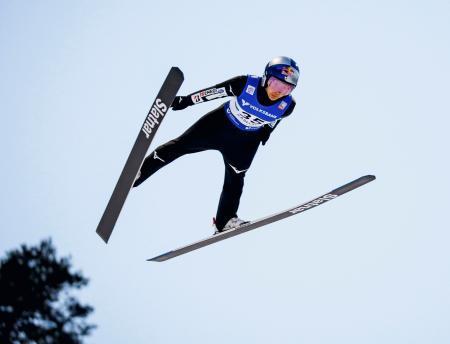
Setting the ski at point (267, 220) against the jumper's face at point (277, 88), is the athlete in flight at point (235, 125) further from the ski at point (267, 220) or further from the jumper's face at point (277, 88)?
the ski at point (267, 220)

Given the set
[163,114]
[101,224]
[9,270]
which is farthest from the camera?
[9,270]

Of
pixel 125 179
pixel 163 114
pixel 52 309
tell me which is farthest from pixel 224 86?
pixel 52 309

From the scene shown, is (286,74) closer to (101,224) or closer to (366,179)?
(366,179)

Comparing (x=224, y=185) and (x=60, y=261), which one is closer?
(x=224, y=185)

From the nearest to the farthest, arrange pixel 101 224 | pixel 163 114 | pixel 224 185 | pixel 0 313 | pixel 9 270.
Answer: pixel 163 114 < pixel 101 224 < pixel 224 185 < pixel 0 313 < pixel 9 270

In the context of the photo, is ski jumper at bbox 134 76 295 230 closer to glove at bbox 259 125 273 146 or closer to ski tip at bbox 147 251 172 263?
glove at bbox 259 125 273 146

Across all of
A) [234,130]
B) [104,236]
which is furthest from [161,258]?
[234,130]

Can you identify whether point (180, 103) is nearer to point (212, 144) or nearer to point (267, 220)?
point (212, 144)

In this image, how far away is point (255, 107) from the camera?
6859 mm

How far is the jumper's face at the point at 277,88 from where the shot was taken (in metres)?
6.56

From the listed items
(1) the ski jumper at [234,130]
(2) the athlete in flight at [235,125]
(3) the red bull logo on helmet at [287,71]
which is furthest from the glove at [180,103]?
(3) the red bull logo on helmet at [287,71]

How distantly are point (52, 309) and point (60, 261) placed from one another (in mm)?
2029

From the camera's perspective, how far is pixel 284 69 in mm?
6473

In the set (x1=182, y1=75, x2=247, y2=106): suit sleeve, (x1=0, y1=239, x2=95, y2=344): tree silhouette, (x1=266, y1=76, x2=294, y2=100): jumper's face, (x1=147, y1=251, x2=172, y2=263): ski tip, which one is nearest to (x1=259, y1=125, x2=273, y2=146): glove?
(x1=266, y1=76, x2=294, y2=100): jumper's face
